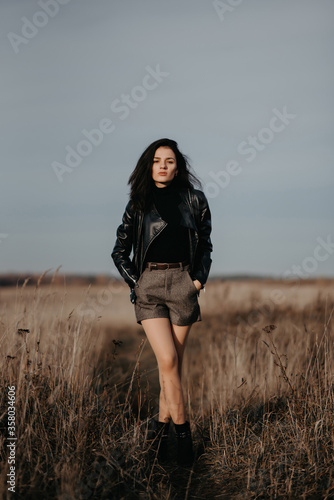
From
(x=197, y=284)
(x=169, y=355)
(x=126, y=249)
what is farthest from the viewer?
(x=126, y=249)

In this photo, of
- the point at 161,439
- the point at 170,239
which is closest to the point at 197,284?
the point at 170,239

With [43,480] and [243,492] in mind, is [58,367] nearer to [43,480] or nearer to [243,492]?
[43,480]

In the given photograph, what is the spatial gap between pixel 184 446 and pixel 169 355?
0.77 metres

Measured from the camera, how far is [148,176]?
4.08 meters

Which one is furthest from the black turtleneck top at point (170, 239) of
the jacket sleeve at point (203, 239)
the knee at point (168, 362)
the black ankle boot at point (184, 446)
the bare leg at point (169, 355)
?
the black ankle boot at point (184, 446)

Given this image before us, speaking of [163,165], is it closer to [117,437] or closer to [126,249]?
[126,249]

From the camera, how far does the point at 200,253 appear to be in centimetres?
417

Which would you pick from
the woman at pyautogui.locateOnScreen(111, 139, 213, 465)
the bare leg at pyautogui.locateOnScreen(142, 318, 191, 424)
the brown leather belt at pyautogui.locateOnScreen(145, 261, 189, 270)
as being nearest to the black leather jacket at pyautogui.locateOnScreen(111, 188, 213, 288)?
the woman at pyautogui.locateOnScreen(111, 139, 213, 465)

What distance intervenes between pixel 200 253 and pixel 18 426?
6.21 ft

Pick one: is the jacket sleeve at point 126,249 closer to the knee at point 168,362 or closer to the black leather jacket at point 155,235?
the black leather jacket at point 155,235

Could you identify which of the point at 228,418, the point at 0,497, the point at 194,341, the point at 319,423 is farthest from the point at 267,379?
the point at 194,341

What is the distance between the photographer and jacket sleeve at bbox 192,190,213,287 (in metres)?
4.08

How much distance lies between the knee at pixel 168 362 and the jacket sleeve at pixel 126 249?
63 cm

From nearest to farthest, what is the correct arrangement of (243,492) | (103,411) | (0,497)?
(0,497) < (243,492) < (103,411)
